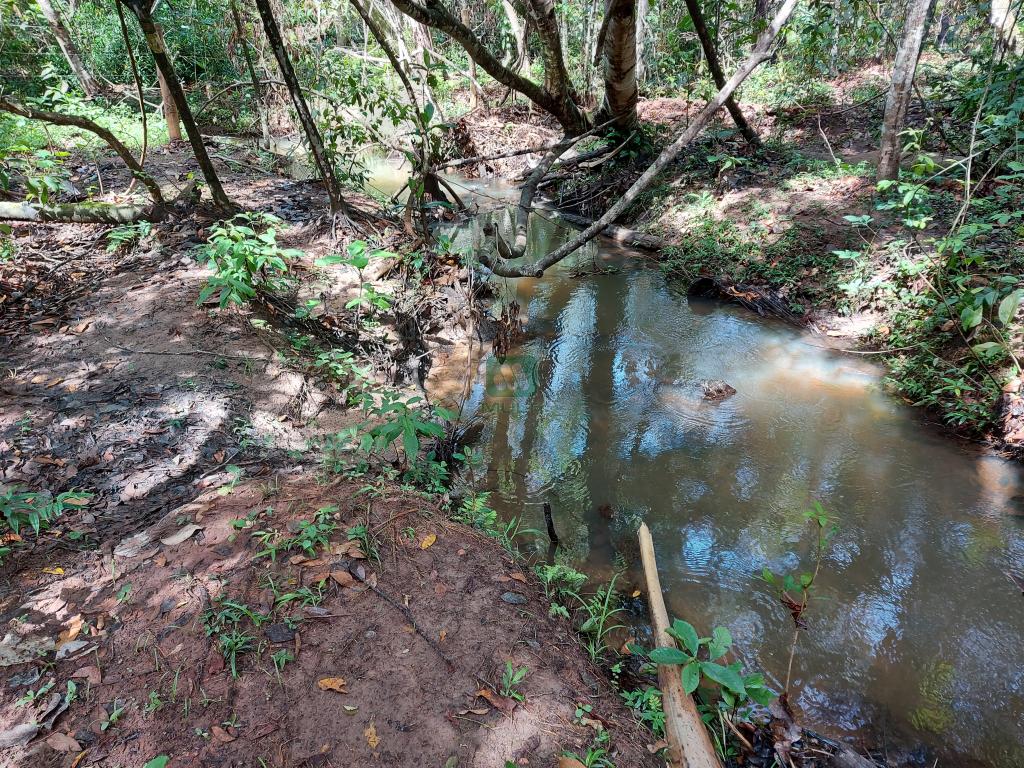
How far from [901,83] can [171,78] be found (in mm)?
7514

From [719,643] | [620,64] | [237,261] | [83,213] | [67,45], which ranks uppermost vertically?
[67,45]

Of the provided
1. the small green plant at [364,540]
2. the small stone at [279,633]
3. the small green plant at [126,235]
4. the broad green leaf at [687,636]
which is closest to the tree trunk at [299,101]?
the small green plant at [126,235]

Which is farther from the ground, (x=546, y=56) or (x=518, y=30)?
(x=518, y=30)

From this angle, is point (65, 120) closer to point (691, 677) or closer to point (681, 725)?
point (691, 677)

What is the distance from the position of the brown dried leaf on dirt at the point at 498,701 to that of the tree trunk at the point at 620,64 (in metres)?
7.78

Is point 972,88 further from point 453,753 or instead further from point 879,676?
point 453,753

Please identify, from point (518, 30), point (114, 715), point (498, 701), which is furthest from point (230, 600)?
point (518, 30)

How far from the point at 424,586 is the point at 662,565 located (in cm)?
169

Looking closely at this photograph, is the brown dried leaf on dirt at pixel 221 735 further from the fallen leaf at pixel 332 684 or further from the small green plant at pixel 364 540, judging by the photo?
the small green plant at pixel 364 540

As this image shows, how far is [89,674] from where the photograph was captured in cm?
196

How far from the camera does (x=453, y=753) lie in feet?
6.11

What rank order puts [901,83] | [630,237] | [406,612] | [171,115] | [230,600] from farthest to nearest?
1. [171,115]
2. [630,237]
3. [901,83]
4. [406,612]
5. [230,600]

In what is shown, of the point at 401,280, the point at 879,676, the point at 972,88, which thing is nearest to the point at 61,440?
the point at 401,280

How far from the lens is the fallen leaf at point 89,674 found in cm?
194
